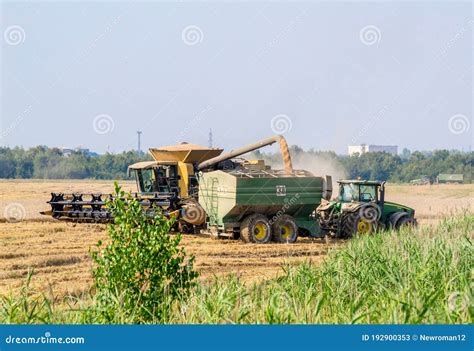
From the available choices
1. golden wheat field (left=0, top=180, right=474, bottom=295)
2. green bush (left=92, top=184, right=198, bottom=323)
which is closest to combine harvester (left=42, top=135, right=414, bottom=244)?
golden wheat field (left=0, top=180, right=474, bottom=295)

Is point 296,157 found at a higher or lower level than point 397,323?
higher

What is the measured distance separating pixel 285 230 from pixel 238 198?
161 cm

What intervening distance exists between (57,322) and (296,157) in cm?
2099

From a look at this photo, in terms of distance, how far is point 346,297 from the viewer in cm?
973

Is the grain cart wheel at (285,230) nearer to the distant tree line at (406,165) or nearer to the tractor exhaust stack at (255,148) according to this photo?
the tractor exhaust stack at (255,148)

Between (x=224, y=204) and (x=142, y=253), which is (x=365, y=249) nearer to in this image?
(x=142, y=253)

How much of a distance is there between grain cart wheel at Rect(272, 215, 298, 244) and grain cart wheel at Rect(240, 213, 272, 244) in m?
0.21

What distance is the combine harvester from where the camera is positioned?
66.7ft

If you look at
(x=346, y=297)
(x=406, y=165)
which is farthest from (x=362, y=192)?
(x=406, y=165)

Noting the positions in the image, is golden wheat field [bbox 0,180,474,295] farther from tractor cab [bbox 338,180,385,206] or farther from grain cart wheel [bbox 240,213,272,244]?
tractor cab [bbox 338,180,385,206]

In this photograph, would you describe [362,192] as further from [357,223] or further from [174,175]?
[174,175]

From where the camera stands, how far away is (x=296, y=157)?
Result: 29.0 metres
